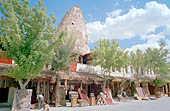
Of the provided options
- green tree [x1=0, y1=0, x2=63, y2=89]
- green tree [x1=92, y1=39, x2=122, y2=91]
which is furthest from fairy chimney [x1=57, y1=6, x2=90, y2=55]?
green tree [x1=0, y1=0, x2=63, y2=89]

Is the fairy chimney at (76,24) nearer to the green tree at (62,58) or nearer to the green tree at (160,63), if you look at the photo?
the green tree at (160,63)

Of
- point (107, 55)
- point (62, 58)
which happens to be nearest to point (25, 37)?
point (62, 58)

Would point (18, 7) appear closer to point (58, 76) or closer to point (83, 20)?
point (58, 76)

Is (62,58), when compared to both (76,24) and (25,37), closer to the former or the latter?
(25,37)

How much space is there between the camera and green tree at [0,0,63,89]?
6957 mm

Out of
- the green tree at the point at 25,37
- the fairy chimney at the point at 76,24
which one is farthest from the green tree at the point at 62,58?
the fairy chimney at the point at 76,24

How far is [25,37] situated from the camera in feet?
24.4

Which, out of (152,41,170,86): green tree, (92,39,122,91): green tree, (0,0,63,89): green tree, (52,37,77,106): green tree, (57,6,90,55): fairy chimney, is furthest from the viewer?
(57,6,90,55): fairy chimney

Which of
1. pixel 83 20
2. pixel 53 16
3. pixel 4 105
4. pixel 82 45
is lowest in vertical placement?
pixel 4 105

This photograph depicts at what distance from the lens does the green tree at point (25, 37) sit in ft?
22.8

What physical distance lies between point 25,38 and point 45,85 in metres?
7.47

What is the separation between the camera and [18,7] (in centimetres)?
750

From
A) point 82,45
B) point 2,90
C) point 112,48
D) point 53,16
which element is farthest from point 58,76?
point 82,45

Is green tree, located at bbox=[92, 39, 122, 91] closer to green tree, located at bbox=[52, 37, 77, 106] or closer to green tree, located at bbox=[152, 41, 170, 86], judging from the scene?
green tree, located at bbox=[52, 37, 77, 106]
